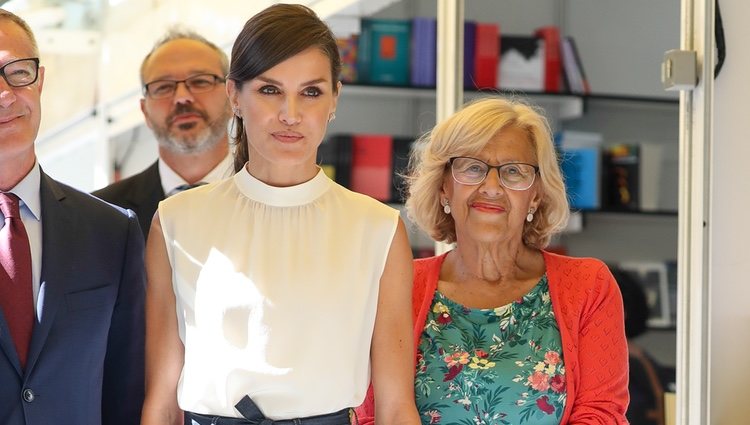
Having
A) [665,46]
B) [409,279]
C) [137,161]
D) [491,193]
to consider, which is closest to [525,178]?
[491,193]

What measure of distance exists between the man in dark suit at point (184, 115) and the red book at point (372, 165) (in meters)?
1.66

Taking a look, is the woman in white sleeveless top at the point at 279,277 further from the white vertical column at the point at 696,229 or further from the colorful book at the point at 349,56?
the colorful book at the point at 349,56

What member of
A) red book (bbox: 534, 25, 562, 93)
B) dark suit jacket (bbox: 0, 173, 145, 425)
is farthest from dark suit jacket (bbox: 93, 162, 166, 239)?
red book (bbox: 534, 25, 562, 93)

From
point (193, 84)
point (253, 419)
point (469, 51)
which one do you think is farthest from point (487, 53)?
point (253, 419)

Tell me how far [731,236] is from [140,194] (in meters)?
1.60

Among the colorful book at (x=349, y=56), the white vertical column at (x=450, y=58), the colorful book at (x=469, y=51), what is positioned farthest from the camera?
the colorful book at (x=349, y=56)

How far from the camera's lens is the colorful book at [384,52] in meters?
4.90

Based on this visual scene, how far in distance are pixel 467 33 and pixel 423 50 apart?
A: 635 millimetres

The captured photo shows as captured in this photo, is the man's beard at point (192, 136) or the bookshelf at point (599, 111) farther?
the bookshelf at point (599, 111)

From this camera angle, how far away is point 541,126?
8.09 feet

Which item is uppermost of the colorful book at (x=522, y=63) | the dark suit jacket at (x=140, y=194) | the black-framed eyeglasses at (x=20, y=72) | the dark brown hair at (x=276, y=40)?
the colorful book at (x=522, y=63)

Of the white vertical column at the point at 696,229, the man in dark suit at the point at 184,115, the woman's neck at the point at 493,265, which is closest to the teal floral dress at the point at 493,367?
the woman's neck at the point at 493,265

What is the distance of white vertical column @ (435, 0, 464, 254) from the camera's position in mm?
3611

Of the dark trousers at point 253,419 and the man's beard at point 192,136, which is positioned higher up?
the man's beard at point 192,136
